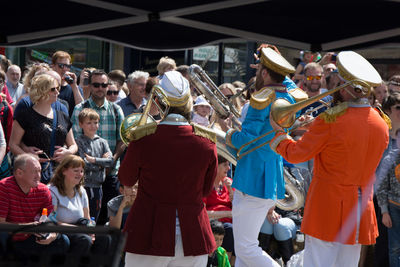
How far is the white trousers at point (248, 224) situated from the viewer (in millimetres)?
4652

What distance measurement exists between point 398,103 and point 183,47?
2097 mm

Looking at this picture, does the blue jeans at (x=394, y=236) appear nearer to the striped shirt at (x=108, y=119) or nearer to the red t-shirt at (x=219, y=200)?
the red t-shirt at (x=219, y=200)

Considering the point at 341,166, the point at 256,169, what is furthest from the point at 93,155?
the point at 341,166

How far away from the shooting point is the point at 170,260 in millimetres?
3721

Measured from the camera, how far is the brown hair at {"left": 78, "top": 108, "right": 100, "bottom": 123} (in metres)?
6.22

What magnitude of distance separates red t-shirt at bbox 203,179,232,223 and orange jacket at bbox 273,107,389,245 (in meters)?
2.16

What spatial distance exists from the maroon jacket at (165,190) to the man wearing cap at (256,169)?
0.93 metres

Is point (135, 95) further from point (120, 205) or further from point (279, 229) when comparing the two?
point (279, 229)

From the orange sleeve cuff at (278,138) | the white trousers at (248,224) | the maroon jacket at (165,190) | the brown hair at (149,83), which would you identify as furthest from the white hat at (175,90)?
the brown hair at (149,83)

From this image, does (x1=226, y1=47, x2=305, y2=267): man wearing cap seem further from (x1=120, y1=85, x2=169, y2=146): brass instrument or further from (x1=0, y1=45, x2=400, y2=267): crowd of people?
(x1=120, y1=85, x2=169, y2=146): brass instrument

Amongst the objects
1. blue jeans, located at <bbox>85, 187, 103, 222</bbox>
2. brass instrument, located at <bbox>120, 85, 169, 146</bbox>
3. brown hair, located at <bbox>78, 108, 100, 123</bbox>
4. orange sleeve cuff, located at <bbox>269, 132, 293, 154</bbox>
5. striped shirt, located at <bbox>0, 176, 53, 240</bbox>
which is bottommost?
blue jeans, located at <bbox>85, 187, 103, 222</bbox>

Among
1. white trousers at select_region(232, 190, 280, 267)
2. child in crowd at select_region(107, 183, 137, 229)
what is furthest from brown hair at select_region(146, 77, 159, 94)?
white trousers at select_region(232, 190, 280, 267)

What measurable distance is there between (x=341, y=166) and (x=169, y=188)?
3.43 ft

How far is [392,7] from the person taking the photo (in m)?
4.25
